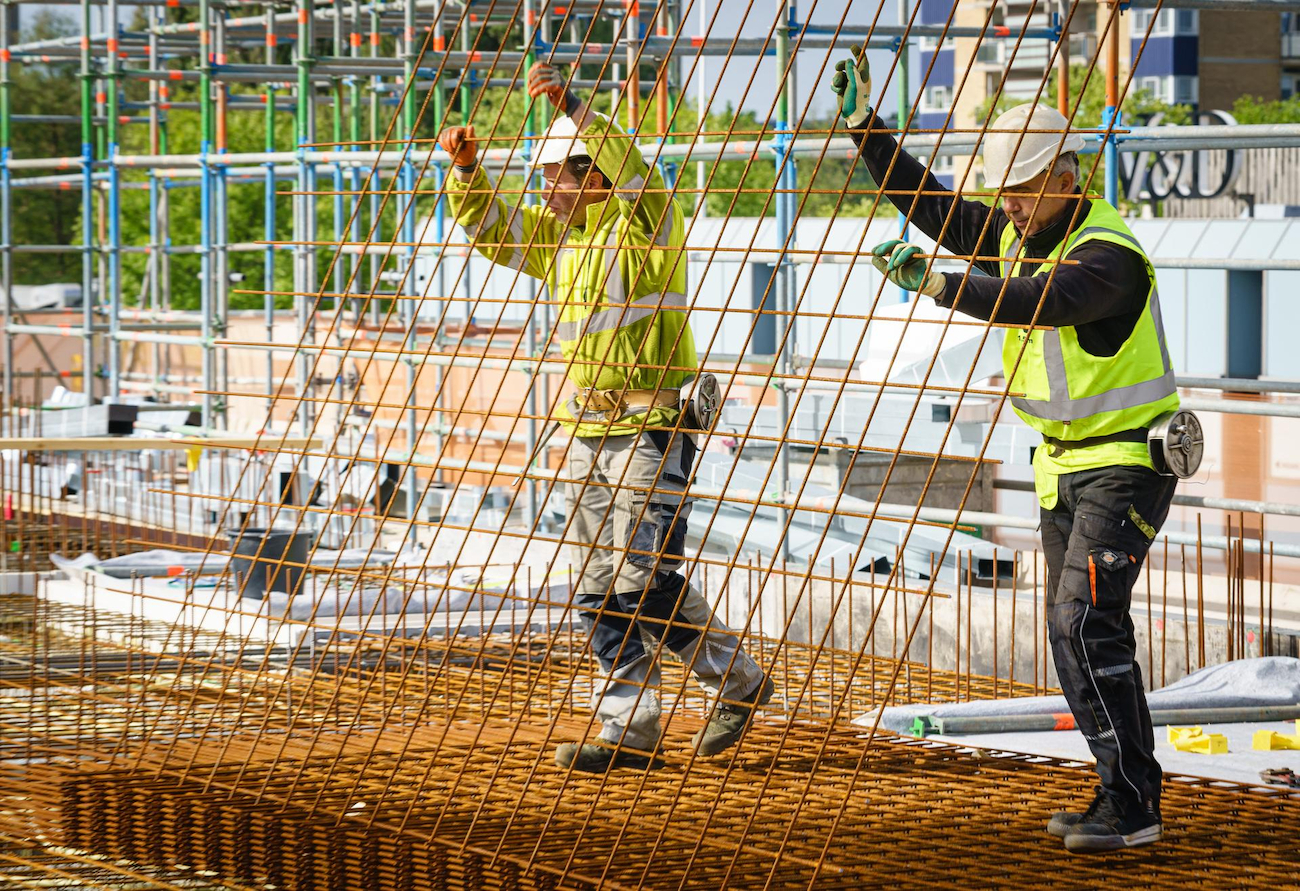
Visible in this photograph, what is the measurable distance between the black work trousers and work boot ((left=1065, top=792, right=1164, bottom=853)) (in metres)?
0.03

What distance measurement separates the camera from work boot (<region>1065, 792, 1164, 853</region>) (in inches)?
173

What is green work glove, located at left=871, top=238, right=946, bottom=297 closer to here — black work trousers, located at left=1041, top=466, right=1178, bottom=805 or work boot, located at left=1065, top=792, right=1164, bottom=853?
black work trousers, located at left=1041, top=466, right=1178, bottom=805

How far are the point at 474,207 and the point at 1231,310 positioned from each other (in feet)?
22.4

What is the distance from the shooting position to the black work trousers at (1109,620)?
436 centimetres

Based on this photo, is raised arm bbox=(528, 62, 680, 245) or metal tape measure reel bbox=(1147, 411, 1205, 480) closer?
metal tape measure reel bbox=(1147, 411, 1205, 480)

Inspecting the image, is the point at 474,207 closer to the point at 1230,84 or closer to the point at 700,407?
the point at 700,407

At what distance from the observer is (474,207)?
5570 mm

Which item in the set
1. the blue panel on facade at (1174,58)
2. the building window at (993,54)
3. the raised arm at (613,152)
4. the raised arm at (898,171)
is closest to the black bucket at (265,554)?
the raised arm at (613,152)

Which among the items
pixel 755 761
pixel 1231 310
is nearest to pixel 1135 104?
pixel 1231 310

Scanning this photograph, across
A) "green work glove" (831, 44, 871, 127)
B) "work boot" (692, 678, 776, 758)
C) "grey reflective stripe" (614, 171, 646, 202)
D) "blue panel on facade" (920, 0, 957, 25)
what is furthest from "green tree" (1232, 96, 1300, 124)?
"green work glove" (831, 44, 871, 127)

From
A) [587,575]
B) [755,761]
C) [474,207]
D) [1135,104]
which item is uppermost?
[1135,104]

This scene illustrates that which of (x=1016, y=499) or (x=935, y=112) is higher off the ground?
(x=935, y=112)

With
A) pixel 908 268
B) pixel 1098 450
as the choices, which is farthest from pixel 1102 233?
pixel 908 268

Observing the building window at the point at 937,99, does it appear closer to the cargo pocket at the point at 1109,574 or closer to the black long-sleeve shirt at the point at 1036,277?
the black long-sleeve shirt at the point at 1036,277
